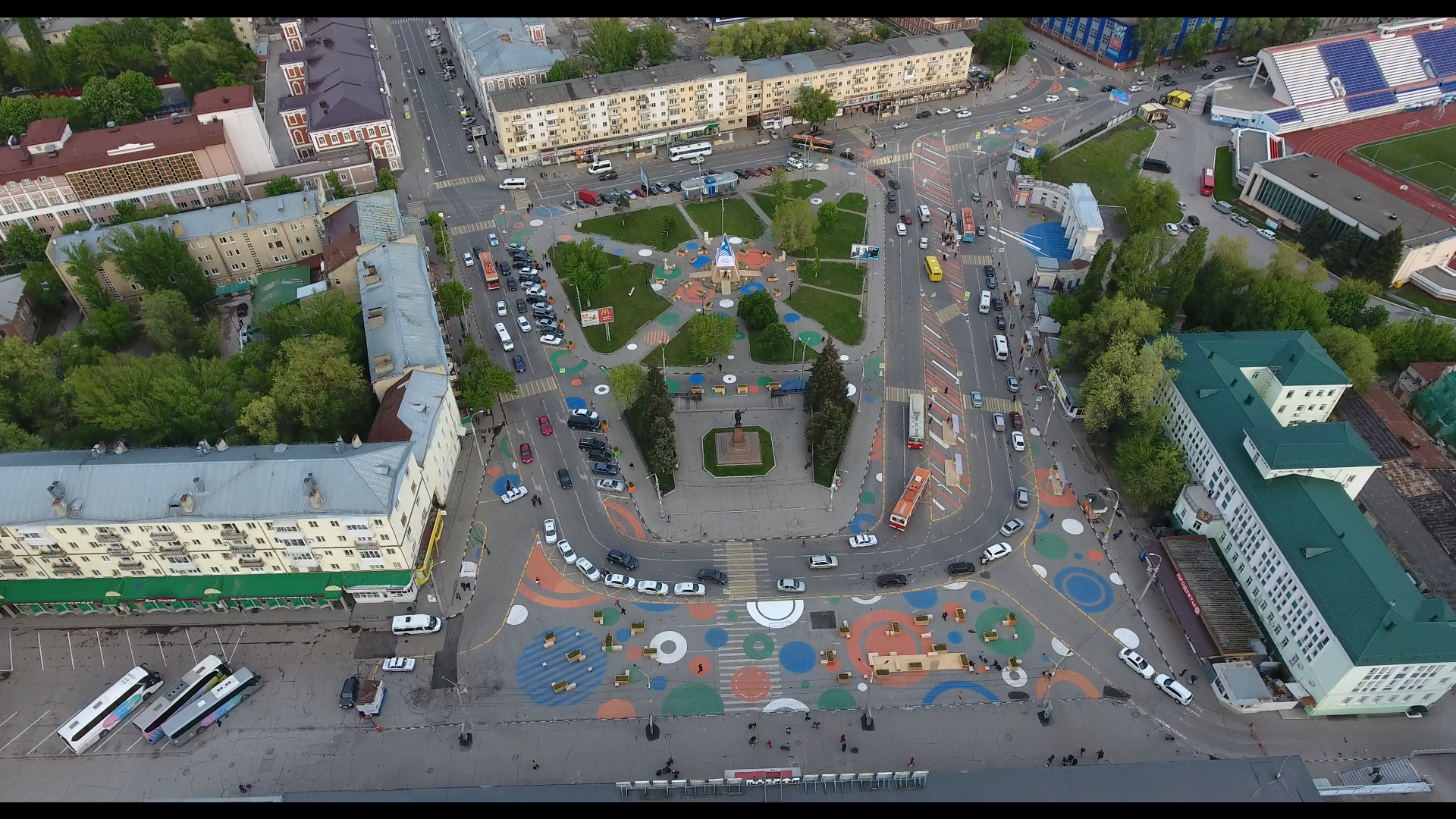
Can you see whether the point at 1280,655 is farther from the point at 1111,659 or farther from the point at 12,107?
the point at 12,107

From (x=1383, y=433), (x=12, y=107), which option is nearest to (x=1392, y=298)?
(x=1383, y=433)

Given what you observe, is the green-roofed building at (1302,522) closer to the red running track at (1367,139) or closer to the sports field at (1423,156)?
the red running track at (1367,139)

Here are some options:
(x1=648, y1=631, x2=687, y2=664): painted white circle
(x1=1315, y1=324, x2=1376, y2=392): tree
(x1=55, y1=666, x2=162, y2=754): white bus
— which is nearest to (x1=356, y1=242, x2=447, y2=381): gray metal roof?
(x1=55, y1=666, x2=162, y2=754): white bus

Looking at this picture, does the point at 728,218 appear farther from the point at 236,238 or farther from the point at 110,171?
the point at 110,171

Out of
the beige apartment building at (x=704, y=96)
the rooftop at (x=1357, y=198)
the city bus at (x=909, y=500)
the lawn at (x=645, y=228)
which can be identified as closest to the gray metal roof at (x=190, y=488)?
the city bus at (x=909, y=500)

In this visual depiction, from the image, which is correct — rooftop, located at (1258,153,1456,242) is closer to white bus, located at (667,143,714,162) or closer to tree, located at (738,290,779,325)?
tree, located at (738,290,779,325)

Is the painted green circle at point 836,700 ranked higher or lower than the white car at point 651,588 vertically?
lower
